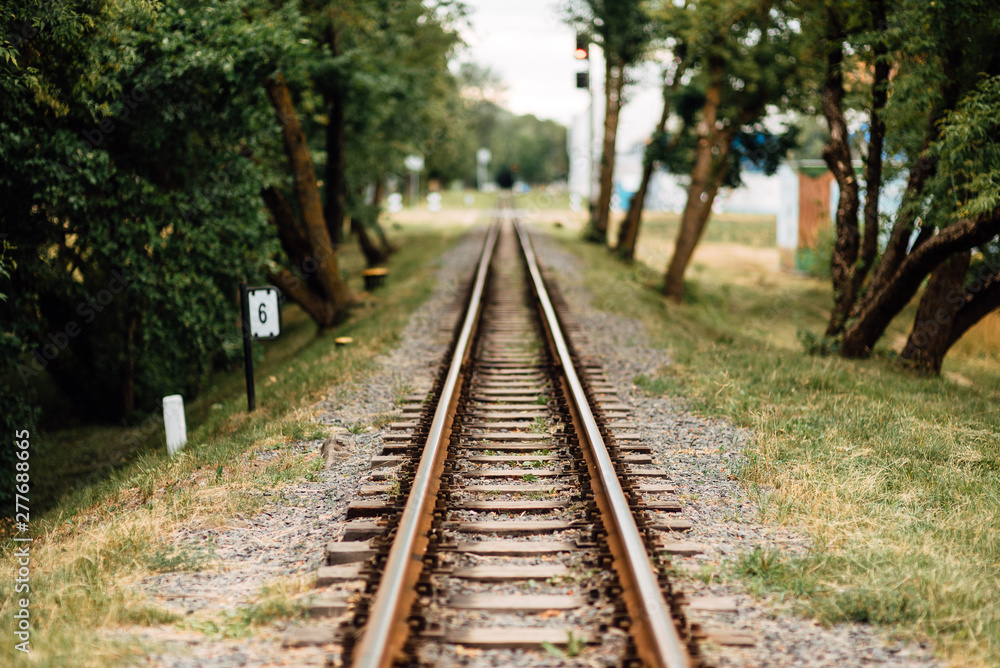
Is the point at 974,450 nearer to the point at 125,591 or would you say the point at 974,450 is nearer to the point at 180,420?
the point at 125,591

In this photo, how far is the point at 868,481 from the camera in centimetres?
577

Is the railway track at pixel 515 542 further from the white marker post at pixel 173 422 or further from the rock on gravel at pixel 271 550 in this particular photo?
the white marker post at pixel 173 422

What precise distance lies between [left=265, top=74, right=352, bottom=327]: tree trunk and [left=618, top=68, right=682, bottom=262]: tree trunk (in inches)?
479

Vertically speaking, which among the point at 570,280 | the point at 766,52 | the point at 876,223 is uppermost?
the point at 766,52

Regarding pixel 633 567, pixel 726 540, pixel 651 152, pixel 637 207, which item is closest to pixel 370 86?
pixel 651 152

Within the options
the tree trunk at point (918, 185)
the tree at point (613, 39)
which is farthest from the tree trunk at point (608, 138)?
the tree trunk at point (918, 185)

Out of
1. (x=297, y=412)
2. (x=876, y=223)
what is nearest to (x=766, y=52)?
(x=876, y=223)

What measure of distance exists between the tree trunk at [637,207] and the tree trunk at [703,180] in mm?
2878

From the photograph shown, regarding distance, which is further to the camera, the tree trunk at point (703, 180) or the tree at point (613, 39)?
the tree at point (613, 39)

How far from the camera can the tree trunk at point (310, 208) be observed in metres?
14.3

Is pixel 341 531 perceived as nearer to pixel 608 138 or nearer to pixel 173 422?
pixel 173 422

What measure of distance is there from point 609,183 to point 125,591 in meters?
26.0

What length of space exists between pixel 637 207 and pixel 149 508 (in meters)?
22.0

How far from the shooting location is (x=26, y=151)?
865cm
